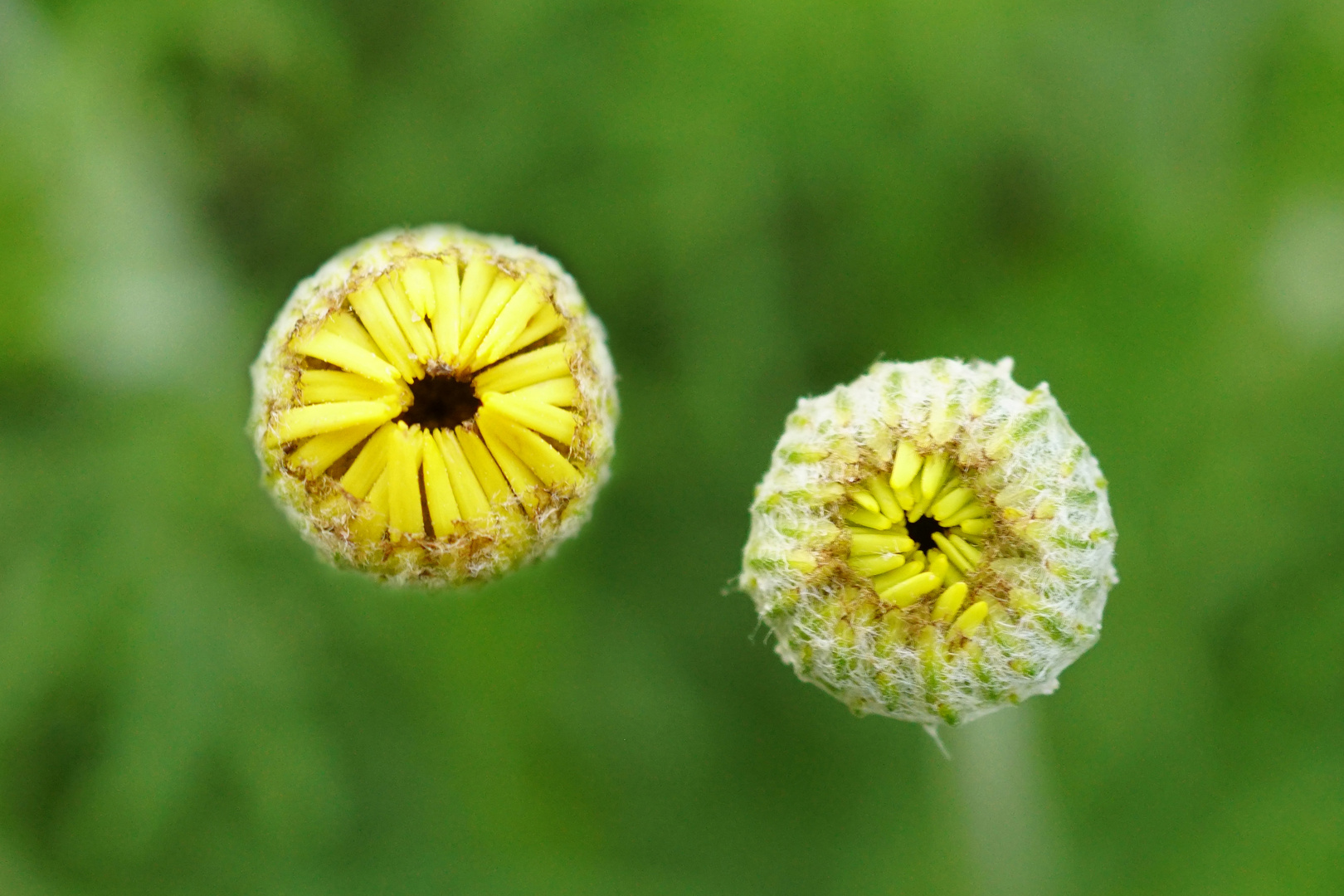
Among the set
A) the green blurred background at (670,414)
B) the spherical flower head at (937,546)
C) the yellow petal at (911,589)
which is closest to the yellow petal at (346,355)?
the spherical flower head at (937,546)

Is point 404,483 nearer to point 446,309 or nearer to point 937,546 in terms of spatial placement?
point 446,309

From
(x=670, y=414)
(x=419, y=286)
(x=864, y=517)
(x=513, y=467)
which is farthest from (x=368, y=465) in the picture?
(x=670, y=414)

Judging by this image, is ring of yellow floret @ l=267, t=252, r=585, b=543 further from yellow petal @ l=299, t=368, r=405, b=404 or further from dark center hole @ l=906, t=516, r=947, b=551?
dark center hole @ l=906, t=516, r=947, b=551

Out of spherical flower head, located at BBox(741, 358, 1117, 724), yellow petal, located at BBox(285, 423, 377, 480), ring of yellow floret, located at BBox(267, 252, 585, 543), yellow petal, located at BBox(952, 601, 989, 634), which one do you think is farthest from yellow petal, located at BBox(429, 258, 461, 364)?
yellow petal, located at BBox(952, 601, 989, 634)

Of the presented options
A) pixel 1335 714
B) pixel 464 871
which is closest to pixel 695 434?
pixel 464 871

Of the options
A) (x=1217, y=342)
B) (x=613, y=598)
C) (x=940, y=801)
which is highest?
(x=1217, y=342)

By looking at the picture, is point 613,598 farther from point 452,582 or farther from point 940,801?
point 452,582
